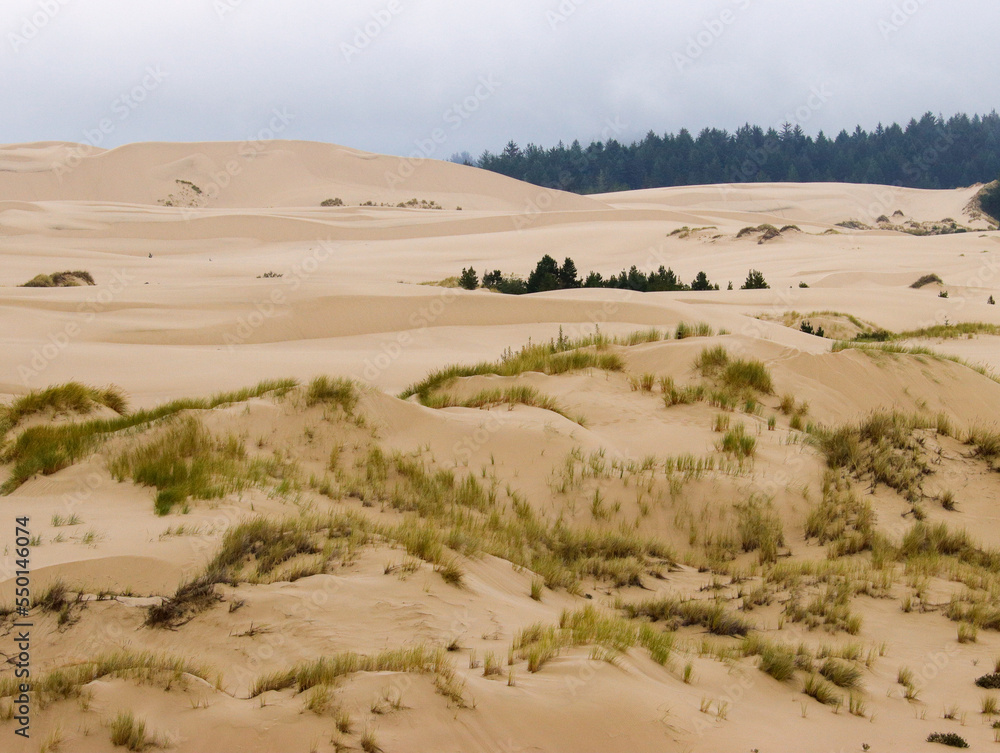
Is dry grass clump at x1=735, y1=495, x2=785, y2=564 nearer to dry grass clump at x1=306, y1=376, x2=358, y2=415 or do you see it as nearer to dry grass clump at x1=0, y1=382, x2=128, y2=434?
dry grass clump at x1=306, y1=376, x2=358, y2=415

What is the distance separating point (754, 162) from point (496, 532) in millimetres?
89748

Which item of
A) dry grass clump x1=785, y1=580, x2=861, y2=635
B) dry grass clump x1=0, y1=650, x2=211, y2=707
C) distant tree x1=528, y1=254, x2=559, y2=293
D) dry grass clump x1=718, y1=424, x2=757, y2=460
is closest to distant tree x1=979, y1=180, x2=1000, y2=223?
distant tree x1=528, y1=254, x2=559, y2=293

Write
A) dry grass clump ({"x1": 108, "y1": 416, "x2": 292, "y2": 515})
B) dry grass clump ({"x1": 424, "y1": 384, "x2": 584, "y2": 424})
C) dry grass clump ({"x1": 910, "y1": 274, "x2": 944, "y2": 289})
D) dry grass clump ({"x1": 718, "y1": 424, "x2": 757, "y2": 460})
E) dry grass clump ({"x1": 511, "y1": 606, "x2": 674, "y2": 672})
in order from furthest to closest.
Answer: dry grass clump ({"x1": 910, "y1": 274, "x2": 944, "y2": 289}) < dry grass clump ({"x1": 424, "y1": 384, "x2": 584, "y2": 424}) < dry grass clump ({"x1": 718, "y1": 424, "x2": 757, "y2": 460}) < dry grass clump ({"x1": 108, "y1": 416, "x2": 292, "y2": 515}) < dry grass clump ({"x1": 511, "y1": 606, "x2": 674, "y2": 672})

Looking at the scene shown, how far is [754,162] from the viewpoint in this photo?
8725 cm

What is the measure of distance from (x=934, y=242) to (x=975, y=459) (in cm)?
2714

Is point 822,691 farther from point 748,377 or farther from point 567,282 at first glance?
point 567,282

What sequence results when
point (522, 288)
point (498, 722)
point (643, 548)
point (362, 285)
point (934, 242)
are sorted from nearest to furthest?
1. point (498, 722)
2. point (643, 548)
3. point (362, 285)
4. point (522, 288)
5. point (934, 242)

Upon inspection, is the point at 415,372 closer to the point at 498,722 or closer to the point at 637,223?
the point at 498,722

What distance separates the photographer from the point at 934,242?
3078 centimetres

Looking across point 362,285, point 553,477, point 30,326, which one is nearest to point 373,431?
point 553,477

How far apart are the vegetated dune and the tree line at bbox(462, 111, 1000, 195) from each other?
7276 cm

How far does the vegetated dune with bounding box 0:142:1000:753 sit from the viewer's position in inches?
125

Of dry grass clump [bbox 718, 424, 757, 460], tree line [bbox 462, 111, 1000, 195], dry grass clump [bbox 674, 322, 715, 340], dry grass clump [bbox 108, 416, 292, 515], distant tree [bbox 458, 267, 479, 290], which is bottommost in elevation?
dry grass clump [bbox 718, 424, 757, 460]

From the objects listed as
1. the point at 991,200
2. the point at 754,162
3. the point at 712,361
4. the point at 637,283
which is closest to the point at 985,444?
the point at 712,361
